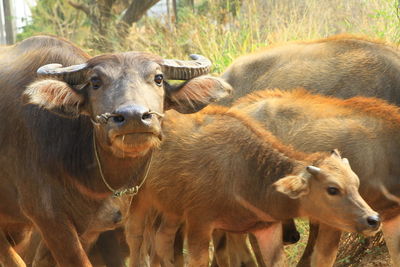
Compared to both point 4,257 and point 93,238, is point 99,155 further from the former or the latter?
point 4,257

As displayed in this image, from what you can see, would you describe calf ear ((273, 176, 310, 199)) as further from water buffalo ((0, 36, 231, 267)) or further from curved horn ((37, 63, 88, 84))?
curved horn ((37, 63, 88, 84))

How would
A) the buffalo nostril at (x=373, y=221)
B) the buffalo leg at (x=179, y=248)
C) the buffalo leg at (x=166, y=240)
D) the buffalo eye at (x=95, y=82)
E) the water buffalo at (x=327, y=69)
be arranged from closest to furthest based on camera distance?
the buffalo eye at (x=95, y=82) → the buffalo nostril at (x=373, y=221) → the buffalo leg at (x=166, y=240) → the water buffalo at (x=327, y=69) → the buffalo leg at (x=179, y=248)

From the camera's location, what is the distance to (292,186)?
8062 millimetres

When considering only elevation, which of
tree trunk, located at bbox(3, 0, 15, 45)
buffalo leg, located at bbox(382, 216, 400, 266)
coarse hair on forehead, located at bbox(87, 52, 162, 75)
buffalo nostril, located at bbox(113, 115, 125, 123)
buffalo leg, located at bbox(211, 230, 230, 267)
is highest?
coarse hair on forehead, located at bbox(87, 52, 162, 75)

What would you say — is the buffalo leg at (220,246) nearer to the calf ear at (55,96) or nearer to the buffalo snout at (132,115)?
the calf ear at (55,96)

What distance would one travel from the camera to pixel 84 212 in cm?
697

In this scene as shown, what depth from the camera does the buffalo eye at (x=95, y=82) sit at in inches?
249

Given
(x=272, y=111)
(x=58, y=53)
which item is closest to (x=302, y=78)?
(x=272, y=111)

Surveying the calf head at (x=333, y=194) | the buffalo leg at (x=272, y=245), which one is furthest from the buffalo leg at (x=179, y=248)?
the calf head at (x=333, y=194)

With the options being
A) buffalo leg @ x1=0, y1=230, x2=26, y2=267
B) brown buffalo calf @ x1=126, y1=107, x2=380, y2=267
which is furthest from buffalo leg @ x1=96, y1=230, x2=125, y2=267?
buffalo leg @ x1=0, y1=230, x2=26, y2=267

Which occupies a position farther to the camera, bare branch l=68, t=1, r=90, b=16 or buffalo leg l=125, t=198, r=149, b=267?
bare branch l=68, t=1, r=90, b=16

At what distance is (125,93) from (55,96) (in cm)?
65

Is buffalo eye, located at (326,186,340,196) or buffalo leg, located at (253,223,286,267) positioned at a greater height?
buffalo eye, located at (326,186,340,196)

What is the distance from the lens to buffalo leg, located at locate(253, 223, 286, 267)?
28.3 feet
